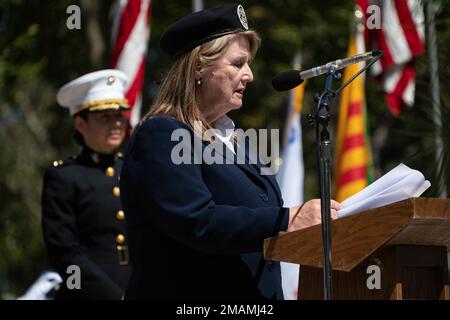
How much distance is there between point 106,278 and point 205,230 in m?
2.20

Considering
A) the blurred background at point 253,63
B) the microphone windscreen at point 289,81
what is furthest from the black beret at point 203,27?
the blurred background at point 253,63

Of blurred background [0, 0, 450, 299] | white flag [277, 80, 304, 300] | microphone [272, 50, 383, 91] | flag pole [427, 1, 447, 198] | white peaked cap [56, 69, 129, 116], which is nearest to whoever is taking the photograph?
microphone [272, 50, 383, 91]

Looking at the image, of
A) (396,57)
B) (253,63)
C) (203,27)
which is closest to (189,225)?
(203,27)

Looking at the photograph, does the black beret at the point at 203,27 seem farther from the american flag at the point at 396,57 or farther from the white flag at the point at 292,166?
the white flag at the point at 292,166

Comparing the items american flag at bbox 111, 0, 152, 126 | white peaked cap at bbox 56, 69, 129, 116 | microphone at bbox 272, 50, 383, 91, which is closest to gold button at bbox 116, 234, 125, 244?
white peaked cap at bbox 56, 69, 129, 116

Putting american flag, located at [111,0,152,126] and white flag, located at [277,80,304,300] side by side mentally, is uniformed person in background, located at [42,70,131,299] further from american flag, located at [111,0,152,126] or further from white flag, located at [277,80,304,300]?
white flag, located at [277,80,304,300]

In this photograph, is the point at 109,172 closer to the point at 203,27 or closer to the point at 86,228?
the point at 86,228

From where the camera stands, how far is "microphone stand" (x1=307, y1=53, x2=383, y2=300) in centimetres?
307

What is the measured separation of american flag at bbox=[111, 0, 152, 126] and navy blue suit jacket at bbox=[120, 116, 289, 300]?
4972mm

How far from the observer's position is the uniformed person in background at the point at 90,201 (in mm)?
5332

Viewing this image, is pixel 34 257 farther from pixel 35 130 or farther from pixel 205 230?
pixel 205 230

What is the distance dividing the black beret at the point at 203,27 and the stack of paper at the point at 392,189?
83 centimetres

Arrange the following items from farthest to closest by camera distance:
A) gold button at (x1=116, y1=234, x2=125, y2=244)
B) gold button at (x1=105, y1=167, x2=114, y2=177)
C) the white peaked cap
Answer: the white peaked cap < gold button at (x1=105, y1=167, x2=114, y2=177) < gold button at (x1=116, y1=234, x2=125, y2=244)
